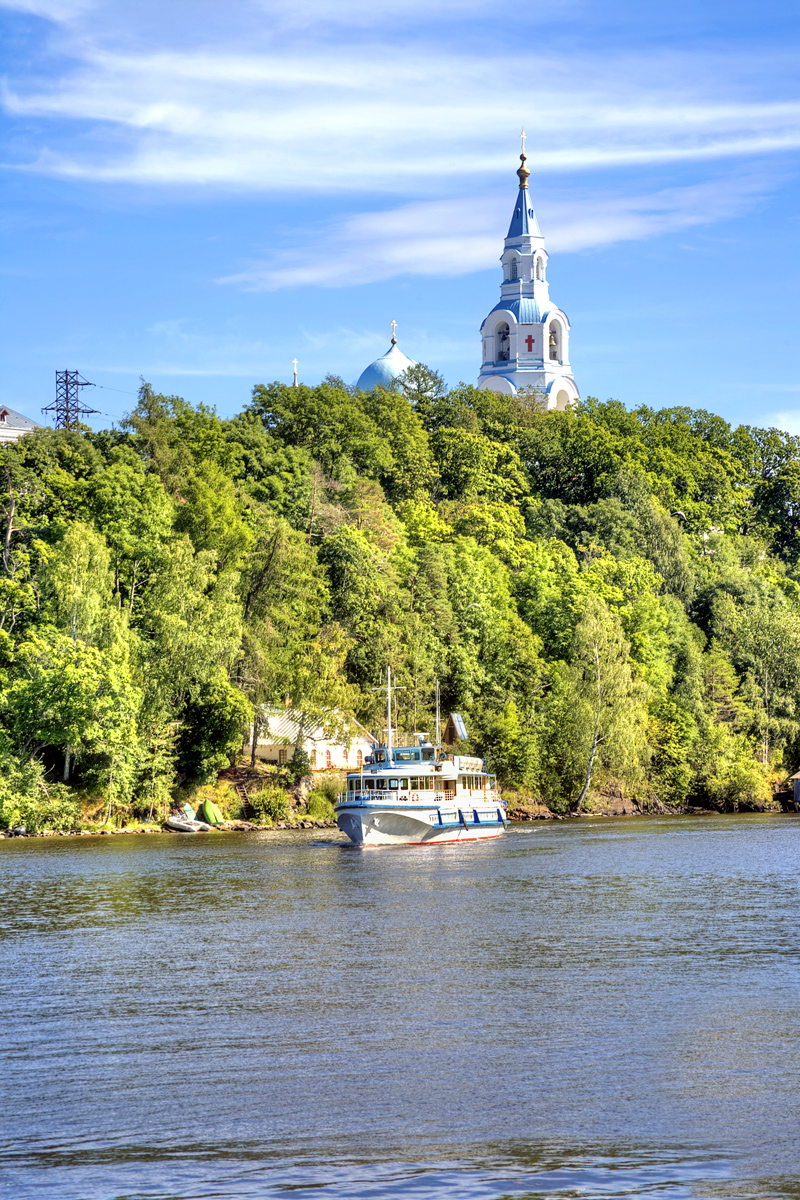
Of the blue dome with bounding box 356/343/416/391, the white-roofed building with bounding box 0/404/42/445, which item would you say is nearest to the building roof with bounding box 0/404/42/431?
the white-roofed building with bounding box 0/404/42/445

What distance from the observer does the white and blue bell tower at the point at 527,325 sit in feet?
491

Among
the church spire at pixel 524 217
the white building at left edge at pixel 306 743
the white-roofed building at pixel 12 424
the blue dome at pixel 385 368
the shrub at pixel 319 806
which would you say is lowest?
the shrub at pixel 319 806

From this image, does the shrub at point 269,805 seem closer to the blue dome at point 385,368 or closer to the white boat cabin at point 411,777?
the white boat cabin at point 411,777

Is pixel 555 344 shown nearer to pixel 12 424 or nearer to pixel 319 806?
Result: pixel 12 424

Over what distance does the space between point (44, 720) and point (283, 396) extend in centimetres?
4517

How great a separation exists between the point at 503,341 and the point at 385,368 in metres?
→ 15.0

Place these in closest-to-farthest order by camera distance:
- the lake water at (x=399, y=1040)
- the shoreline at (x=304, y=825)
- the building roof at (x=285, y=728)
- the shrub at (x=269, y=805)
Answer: the lake water at (x=399, y=1040) → the shoreline at (x=304, y=825) → the shrub at (x=269, y=805) → the building roof at (x=285, y=728)

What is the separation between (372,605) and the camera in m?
83.4

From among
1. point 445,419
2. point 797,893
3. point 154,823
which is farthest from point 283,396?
point 797,893

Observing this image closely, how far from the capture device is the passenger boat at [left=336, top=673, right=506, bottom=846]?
63.3 metres

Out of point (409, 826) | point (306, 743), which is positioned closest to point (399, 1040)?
point (409, 826)

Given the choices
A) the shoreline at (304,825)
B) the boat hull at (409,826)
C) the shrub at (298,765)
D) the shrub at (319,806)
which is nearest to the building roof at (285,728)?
the shrub at (298,765)

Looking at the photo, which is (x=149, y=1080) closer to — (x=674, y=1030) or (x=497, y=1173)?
(x=497, y=1173)

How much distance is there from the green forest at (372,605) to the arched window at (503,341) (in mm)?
31851
